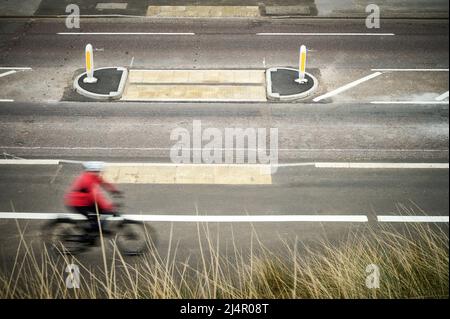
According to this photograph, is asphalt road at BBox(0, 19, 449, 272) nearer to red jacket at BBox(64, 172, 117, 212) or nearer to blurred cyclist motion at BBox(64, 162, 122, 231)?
blurred cyclist motion at BBox(64, 162, 122, 231)

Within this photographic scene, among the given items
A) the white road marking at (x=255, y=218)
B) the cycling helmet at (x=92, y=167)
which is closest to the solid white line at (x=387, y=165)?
the white road marking at (x=255, y=218)

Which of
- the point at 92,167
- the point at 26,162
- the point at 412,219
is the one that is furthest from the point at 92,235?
the point at 412,219

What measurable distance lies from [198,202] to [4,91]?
7.89m

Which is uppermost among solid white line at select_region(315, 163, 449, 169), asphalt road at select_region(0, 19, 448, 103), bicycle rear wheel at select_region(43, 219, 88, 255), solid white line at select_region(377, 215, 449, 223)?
asphalt road at select_region(0, 19, 448, 103)

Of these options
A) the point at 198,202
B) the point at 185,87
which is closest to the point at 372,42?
the point at 185,87

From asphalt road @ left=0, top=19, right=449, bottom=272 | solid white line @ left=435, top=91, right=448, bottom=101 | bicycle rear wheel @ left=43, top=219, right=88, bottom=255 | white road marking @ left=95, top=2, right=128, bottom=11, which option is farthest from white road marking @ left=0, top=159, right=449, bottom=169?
white road marking @ left=95, top=2, right=128, bottom=11

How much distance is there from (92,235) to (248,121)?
5959 millimetres

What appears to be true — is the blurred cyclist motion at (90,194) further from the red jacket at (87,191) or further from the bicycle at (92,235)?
the bicycle at (92,235)

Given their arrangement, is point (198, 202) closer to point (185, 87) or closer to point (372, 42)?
point (185, 87)

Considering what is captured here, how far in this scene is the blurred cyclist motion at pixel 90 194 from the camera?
10.3 meters

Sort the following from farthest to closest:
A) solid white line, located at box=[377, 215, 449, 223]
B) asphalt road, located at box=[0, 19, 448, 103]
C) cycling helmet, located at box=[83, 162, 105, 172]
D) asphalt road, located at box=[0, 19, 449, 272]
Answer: asphalt road, located at box=[0, 19, 448, 103]
asphalt road, located at box=[0, 19, 449, 272]
solid white line, located at box=[377, 215, 449, 223]
cycling helmet, located at box=[83, 162, 105, 172]

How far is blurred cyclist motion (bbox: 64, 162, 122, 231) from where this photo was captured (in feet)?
33.7

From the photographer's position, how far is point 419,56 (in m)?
18.9

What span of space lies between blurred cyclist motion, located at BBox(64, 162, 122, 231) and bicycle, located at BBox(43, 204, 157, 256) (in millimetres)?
271
